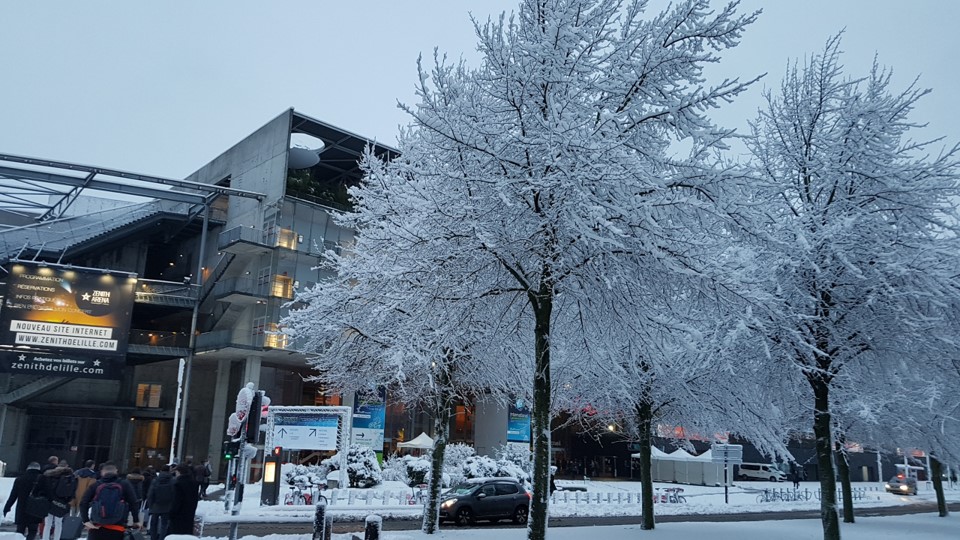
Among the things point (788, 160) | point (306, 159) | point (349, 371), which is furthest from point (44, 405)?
point (788, 160)

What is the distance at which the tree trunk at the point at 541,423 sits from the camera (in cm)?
1121

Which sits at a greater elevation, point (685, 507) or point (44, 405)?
point (44, 405)

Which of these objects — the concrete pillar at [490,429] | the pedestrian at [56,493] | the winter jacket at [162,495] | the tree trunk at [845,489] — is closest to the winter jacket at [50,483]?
the pedestrian at [56,493]

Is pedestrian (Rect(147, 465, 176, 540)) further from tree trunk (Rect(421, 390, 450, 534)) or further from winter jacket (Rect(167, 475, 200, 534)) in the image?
tree trunk (Rect(421, 390, 450, 534))

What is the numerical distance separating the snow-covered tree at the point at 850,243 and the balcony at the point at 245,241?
3473 centimetres

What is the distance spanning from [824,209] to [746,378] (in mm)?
4129

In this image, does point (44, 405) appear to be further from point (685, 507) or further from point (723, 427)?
point (723, 427)

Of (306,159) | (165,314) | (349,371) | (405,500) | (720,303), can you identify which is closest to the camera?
(720,303)

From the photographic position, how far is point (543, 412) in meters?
11.8

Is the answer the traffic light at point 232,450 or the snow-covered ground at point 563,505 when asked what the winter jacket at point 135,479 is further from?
the snow-covered ground at point 563,505

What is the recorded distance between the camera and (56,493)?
41.9 feet

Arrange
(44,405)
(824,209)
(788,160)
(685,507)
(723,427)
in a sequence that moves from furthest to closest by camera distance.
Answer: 1. (44,405)
2. (685,507)
3. (723,427)
4. (788,160)
5. (824,209)

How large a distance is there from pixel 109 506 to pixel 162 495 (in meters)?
4.06

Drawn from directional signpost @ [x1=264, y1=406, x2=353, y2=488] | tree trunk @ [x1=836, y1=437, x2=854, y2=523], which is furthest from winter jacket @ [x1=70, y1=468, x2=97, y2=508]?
tree trunk @ [x1=836, y1=437, x2=854, y2=523]
